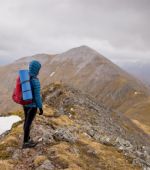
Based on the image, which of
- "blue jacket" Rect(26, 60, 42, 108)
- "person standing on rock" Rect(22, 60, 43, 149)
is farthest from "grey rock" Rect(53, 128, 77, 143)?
"blue jacket" Rect(26, 60, 42, 108)

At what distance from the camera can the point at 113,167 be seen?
78.8 feet

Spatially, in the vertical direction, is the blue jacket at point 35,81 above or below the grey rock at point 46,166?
above

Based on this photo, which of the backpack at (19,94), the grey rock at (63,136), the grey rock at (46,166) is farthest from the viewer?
the grey rock at (63,136)

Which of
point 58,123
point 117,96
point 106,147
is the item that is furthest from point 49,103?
point 117,96

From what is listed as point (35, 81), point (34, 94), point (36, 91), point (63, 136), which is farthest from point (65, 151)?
point (35, 81)

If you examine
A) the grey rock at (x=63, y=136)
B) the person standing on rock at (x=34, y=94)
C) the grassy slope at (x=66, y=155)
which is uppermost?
the person standing on rock at (x=34, y=94)

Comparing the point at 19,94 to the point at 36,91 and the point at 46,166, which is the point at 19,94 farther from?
the point at 46,166

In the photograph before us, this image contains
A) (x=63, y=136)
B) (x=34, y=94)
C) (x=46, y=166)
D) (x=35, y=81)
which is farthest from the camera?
(x=63, y=136)

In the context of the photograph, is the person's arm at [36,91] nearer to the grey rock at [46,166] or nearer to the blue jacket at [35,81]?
the blue jacket at [35,81]

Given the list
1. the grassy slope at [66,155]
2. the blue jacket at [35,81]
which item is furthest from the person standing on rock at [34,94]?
the grassy slope at [66,155]

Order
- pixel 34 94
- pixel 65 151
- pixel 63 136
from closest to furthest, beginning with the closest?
pixel 34 94, pixel 65 151, pixel 63 136

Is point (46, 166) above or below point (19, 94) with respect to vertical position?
below

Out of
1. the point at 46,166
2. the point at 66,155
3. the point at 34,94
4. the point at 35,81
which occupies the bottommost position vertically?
the point at 46,166

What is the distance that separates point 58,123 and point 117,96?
168 m
